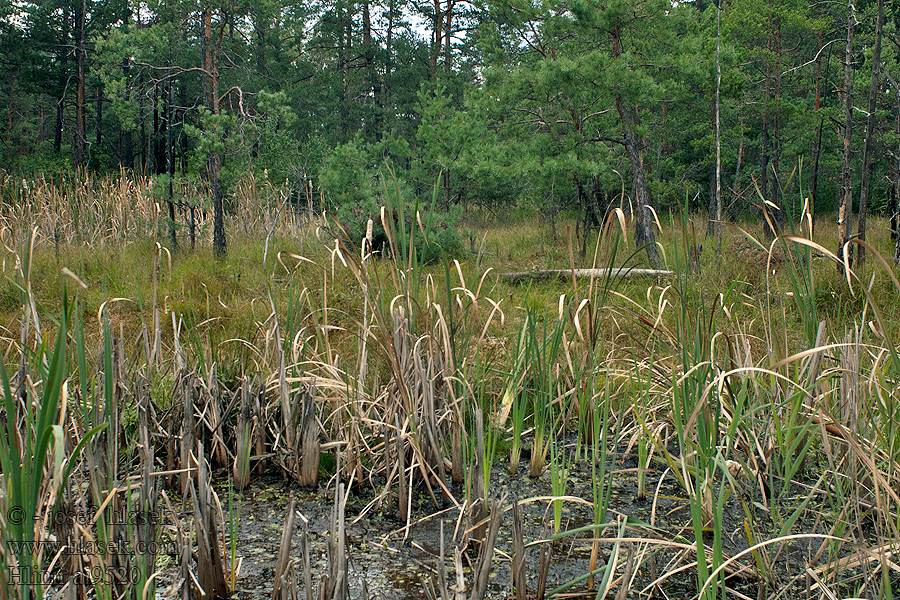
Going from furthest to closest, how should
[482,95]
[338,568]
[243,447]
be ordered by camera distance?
[482,95] < [243,447] < [338,568]

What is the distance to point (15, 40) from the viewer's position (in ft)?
56.4

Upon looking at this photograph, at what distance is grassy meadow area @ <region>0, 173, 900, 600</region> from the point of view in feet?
4.27

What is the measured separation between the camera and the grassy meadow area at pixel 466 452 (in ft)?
4.27

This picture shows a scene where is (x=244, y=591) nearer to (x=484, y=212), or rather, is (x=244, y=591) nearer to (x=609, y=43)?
(x=609, y=43)

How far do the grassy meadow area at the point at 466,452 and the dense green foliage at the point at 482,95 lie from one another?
55 centimetres

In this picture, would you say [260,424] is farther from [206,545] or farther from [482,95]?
[482,95]

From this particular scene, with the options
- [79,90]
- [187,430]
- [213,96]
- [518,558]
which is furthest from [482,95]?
[79,90]

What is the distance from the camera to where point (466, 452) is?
6.10 feet

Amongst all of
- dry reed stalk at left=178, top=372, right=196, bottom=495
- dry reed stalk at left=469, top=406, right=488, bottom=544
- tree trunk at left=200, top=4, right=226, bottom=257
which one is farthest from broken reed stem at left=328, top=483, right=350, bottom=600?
tree trunk at left=200, top=4, right=226, bottom=257

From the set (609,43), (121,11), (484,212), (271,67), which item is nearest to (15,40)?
(121,11)

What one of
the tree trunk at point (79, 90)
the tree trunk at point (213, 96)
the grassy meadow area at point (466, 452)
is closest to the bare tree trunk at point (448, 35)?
the tree trunk at point (79, 90)

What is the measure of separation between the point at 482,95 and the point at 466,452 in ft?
22.8

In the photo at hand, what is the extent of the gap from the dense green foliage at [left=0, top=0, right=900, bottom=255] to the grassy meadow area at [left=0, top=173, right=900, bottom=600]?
551mm

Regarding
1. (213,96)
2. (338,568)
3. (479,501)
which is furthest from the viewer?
(213,96)
